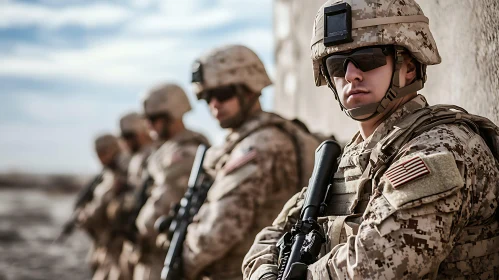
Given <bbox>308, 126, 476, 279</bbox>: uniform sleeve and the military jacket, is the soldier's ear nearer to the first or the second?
<bbox>308, 126, 476, 279</bbox>: uniform sleeve

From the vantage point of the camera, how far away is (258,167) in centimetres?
396

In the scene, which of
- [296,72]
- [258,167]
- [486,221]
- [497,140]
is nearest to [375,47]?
[497,140]

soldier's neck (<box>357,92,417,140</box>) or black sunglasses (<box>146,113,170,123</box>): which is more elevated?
soldier's neck (<box>357,92,417,140</box>)

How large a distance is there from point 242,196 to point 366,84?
1710 mm

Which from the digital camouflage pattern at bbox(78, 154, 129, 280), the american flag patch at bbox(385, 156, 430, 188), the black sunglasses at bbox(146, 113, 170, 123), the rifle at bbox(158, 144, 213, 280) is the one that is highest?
the american flag patch at bbox(385, 156, 430, 188)

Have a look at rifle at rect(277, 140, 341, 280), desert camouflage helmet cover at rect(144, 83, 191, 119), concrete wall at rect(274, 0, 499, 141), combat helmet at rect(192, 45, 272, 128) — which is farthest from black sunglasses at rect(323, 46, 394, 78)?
desert camouflage helmet cover at rect(144, 83, 191, 119)

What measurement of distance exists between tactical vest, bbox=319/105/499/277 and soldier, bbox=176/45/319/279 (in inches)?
61.7

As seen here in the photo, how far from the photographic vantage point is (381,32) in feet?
7.79

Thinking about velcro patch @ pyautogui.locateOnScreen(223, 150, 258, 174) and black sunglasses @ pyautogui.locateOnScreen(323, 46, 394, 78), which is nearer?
black sunglasses @ pyautogui.locateOnScreen(323, 46, 394, 78)

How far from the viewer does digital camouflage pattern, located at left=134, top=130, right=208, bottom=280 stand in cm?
561

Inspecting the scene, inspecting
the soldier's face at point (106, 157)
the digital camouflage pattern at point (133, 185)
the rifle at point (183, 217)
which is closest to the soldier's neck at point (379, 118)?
the rifle at point (183, 217)

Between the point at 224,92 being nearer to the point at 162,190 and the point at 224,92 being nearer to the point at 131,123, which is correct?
the point at 162,190

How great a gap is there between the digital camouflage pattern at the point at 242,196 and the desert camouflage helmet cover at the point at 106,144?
16.4 feet

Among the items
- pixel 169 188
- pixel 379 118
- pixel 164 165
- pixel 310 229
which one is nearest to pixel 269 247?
pixel 310 229
